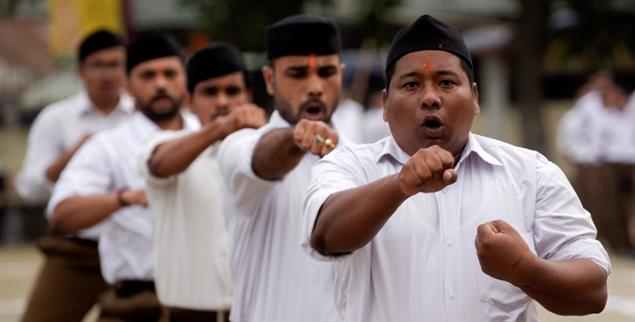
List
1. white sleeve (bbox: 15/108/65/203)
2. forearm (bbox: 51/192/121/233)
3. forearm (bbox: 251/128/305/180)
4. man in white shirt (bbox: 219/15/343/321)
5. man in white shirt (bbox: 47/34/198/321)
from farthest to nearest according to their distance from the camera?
white sleeve (bbox: 15/108/65/203), man in white shirt (bbox: 47/34/198/321), forearm (bbox: 51/192/121/233), man in white shirt (bbox: 219/15/343/321), forearm (bbox: 251/128/305/180)

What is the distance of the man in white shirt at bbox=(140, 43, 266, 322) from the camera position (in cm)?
642

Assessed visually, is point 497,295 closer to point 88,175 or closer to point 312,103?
point 312,103

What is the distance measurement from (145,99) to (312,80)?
6.71ft

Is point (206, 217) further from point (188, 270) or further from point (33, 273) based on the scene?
point (33, 273)

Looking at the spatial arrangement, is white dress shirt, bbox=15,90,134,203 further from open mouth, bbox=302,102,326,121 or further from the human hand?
open mouth, bbox=302,102,326,121

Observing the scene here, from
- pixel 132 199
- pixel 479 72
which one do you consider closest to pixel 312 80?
pixel 132 199

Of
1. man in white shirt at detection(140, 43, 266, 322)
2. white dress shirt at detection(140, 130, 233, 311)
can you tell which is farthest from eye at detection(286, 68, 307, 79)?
white dress shirt at detection(140, 130, 233, 311)

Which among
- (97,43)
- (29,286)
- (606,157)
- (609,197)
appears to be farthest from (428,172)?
(606,157)

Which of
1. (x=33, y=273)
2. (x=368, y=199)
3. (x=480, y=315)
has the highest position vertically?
(x=368, y=199)

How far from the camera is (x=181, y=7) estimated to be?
56.9 feet

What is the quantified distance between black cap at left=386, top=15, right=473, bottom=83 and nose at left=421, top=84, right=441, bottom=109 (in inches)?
5.4

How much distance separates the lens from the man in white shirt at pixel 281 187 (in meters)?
5.23

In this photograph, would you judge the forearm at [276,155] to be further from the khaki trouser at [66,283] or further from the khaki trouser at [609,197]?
the khaki trouser at [609,197]

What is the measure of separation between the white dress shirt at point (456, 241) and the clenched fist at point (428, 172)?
1.17 ft
